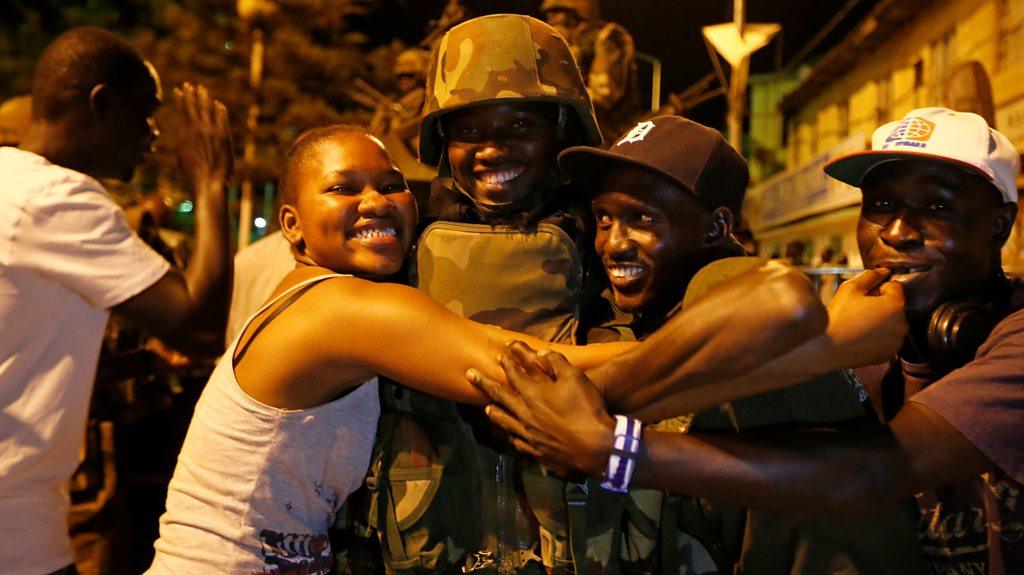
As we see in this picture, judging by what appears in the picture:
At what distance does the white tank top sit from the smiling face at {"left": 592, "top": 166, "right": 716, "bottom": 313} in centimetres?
82

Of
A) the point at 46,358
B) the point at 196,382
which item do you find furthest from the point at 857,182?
the point at 196,382

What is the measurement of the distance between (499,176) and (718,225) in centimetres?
77

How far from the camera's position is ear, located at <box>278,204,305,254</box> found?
2559 millimetres

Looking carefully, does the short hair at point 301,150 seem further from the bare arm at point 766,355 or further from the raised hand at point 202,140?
the bare arm at point 766,355

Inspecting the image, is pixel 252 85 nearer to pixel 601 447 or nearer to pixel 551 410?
pixel 551 410

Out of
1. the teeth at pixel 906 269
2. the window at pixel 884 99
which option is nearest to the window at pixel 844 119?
the window at pixel 884 99

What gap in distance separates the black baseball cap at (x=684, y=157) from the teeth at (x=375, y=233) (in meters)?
0.58

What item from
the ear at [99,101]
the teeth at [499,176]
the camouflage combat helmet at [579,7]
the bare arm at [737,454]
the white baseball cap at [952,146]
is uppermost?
the camouflage combat helmet at [579,7]

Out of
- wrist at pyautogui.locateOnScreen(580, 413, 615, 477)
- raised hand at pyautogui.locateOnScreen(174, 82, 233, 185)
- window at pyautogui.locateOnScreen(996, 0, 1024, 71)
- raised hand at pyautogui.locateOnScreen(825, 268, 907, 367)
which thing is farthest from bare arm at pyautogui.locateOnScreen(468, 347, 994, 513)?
window at pyautogui.locateOnScreen(996, 0, 1024, 71)

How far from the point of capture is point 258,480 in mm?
2211

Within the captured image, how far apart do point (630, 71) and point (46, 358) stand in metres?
5.09

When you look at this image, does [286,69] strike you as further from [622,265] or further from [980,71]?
[622,265]

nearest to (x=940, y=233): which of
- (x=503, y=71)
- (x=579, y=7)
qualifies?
(x=503, y=71)

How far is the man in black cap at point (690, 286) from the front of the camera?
6.77 feet
